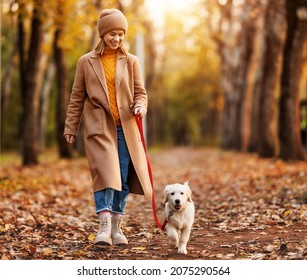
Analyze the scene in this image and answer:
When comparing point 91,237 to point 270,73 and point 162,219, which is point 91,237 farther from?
point 270,73

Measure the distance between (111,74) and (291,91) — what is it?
1186 centimetres

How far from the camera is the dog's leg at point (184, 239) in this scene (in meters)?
6.88

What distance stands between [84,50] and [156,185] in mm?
14261

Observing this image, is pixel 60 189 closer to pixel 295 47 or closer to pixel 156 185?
pixel 156 185

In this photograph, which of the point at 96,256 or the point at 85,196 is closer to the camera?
the point at 96,256

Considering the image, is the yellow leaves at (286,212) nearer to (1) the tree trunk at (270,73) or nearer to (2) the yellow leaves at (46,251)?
(2) the yellow leaves at (46,251)

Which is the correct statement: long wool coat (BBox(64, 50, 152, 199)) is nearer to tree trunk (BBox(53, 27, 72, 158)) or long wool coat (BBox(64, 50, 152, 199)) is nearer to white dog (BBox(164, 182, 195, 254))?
white dog (BBox(164, 182, 195, 254))

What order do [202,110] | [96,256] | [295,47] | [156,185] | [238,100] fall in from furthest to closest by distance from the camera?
[202,110], [238,100], [295,47], [156,185], [96,256]

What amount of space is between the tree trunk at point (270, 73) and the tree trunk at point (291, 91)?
8.79 feet

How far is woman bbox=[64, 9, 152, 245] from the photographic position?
712 centimetres

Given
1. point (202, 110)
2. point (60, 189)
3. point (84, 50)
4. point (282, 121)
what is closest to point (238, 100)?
point (84, 50)

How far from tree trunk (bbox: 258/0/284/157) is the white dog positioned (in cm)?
1428

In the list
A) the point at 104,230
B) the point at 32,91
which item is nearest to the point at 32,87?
the point at 32,91

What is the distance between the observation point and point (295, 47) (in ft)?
57.9
